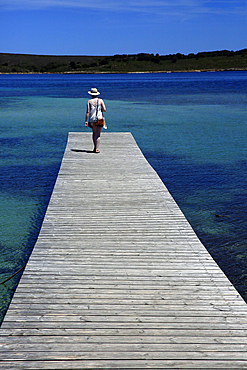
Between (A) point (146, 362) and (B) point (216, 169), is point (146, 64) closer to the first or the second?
(B) point (216, 169)

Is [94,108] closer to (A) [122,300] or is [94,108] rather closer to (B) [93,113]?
(B) [93,113]

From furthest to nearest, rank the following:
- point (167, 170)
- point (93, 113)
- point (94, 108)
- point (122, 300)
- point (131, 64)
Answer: point (131, 64)
point (167, 170)
point (93, 113)
point (94, 108)
point (122, 300)

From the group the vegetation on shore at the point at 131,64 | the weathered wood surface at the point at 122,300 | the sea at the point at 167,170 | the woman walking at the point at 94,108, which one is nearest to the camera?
the weathered wood surface at the point at 122,300

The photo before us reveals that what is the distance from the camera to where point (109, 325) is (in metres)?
3.95

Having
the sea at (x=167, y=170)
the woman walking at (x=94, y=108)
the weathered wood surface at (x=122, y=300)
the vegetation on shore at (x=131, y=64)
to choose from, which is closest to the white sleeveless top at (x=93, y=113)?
the woman walking at (x=94, y=108)

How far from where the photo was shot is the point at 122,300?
4387 millimetres

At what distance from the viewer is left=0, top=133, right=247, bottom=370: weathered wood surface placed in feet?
11.7

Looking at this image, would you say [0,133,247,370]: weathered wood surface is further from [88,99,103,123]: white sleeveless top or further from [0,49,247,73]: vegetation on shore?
[0,49,247,73]: vegetation on shore

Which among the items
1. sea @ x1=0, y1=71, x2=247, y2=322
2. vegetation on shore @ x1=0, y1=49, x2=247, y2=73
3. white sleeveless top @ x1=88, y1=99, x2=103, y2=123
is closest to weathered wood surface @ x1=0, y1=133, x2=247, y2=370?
sea @ x1=0, y1=71, x2=247, y2=322

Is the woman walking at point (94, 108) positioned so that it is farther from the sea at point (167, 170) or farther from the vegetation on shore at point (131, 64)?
the vegetation on shore at point (131, 64)

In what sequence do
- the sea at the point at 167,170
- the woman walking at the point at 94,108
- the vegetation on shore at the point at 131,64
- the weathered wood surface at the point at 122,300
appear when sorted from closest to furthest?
1. the weathered wood surface at the point at 122,300
2. the sea at the point at 167,170
3. the woman walking at the point at 94,108
4. the vegetation on shore at the point at 131,64

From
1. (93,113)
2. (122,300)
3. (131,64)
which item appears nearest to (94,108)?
(93,113)

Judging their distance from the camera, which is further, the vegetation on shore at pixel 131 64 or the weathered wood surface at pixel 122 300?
the vegetation on shore at pixel 131 64

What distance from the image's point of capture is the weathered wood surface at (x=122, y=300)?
11.7ft
